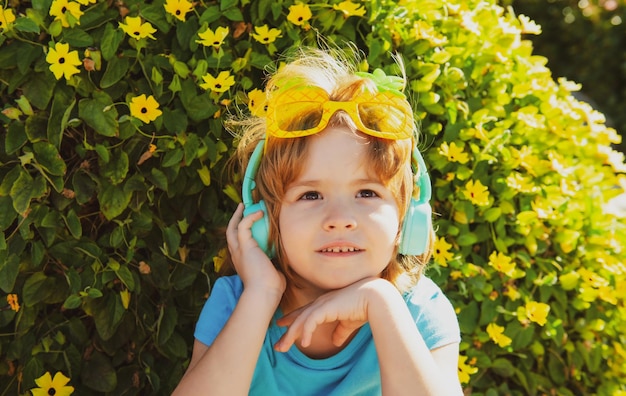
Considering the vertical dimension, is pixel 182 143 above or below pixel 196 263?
above

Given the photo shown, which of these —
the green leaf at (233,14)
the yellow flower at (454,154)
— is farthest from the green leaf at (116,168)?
the yellow flower at (454,154)

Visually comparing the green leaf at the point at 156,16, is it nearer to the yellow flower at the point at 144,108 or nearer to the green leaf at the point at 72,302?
the yellow flower at the point at 144,108

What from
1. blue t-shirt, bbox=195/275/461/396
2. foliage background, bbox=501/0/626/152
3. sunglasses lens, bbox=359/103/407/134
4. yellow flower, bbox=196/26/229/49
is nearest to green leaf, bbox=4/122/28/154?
yellow flower, bbox=196/26/229/49

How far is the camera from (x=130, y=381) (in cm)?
222

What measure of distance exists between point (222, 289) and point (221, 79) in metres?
0.52

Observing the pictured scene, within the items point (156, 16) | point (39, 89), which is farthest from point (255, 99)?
point (39, 89)

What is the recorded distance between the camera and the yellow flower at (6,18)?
6.77ft

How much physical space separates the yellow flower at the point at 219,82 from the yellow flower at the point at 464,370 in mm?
968

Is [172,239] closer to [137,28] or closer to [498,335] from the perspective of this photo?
[137,28]

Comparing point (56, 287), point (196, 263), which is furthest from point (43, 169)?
point (196, 263)

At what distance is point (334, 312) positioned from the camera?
6.19 feet

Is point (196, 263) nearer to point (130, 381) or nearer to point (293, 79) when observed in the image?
point (130, 381)

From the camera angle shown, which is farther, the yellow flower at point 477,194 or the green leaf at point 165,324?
the yellow flower at point 477,194

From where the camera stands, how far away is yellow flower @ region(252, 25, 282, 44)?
225 centimetres
